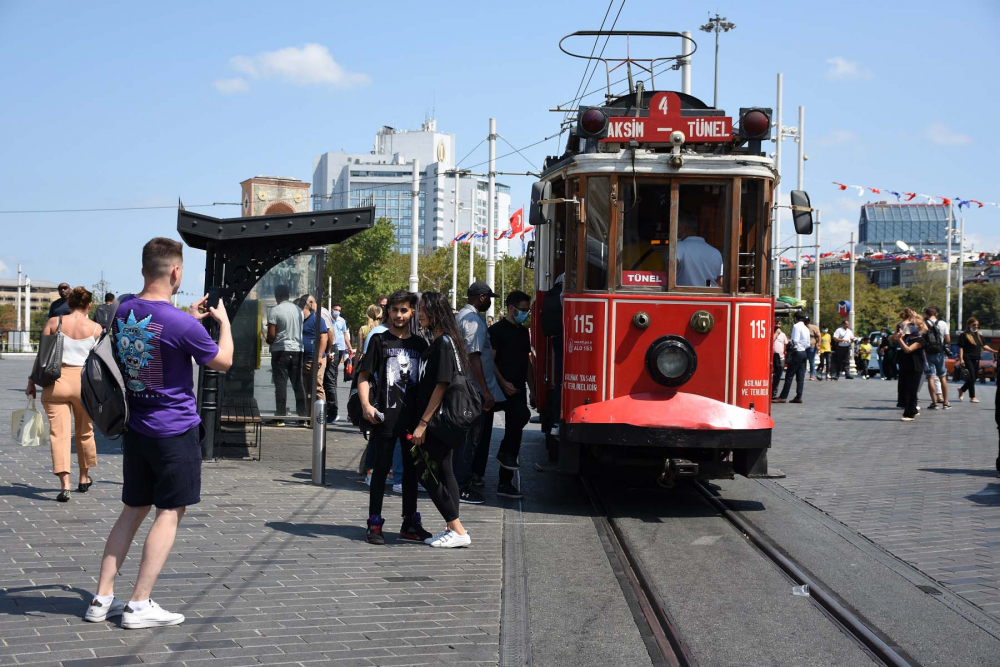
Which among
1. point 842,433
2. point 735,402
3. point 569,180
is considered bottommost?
point 842,433

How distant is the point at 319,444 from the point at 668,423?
3429 millimetres

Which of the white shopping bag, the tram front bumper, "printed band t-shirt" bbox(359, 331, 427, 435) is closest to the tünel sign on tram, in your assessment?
the tram front bumper

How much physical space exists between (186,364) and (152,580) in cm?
106

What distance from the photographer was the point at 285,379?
14.3 meters

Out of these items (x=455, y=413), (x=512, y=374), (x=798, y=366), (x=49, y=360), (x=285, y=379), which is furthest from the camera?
(x=798, y=366)

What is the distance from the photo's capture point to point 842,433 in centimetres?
1550

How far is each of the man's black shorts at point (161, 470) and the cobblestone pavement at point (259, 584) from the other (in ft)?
2.06

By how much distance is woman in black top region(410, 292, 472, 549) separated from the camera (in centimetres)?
720

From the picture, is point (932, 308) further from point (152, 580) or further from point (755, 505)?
point (152, 580)

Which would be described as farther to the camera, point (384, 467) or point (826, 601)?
point (384, 467)

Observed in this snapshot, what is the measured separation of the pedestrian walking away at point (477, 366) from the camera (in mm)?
9242

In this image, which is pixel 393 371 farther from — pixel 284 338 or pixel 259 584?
pixel 284 338

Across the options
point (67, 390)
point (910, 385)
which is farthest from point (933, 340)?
point (67, 390)

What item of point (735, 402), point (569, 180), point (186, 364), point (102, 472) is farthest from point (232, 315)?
point (186, 364)
